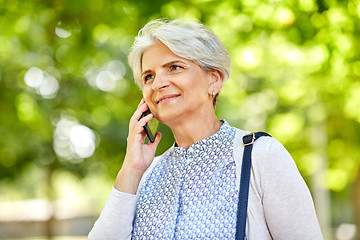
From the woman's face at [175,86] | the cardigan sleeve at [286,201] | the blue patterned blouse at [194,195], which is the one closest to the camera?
the cardigan sleeve at [286,201]

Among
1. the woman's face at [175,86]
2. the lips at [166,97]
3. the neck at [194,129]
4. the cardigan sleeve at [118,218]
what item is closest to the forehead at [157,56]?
the woman's face at [175,86]

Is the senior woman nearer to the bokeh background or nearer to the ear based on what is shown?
the ear

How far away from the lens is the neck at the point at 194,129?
8.05 feet

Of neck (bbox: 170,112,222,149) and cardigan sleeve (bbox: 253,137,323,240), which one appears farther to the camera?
neck (bbox: 170,112,222,149)

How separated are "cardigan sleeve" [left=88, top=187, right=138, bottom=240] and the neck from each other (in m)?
0.37

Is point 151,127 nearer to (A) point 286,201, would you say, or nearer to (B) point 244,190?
(B) point 244,190

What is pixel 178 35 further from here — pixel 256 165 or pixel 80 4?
pixel 80 4

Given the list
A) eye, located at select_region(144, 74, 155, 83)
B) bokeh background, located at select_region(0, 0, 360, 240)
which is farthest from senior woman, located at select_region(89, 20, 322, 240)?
bokeh background, located at select_region(0, 0, 360, 240)

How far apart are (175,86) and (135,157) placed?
0.42 m

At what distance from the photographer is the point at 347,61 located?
547cm

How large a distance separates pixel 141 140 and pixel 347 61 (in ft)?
11.7

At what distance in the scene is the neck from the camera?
A: 8.05 ft

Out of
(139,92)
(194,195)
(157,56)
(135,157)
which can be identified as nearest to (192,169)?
(194,195)

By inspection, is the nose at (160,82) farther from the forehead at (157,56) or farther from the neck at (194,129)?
the neck at (194,129)
